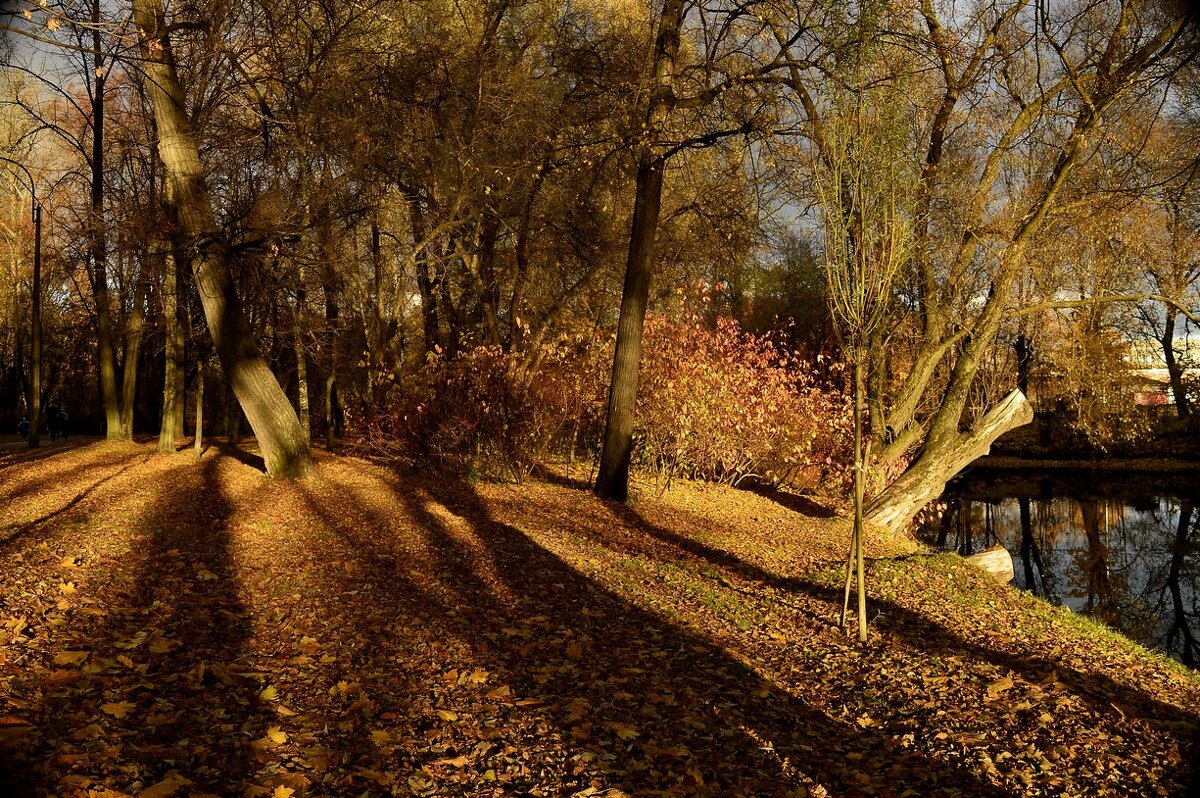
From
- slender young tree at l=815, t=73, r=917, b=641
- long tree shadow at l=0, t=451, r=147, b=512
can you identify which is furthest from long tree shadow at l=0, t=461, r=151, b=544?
slender young tree at l=815, t=73, r=917, b=641

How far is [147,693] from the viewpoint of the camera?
4078 mm

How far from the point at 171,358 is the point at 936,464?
43.6 feet

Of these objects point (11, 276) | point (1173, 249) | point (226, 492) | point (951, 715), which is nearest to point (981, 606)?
point (951, 715)

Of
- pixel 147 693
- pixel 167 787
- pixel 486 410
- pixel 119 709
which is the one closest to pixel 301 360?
pixel 486 410

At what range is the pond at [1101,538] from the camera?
1114 centimetres

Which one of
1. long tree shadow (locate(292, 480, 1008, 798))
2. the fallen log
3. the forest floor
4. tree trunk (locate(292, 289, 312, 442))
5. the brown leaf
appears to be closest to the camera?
the brown leaf

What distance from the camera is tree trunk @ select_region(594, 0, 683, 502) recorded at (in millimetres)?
11367

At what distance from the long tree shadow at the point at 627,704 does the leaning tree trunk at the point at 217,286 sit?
13.5 ft

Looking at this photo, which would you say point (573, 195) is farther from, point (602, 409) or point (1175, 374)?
point (1175, 374)

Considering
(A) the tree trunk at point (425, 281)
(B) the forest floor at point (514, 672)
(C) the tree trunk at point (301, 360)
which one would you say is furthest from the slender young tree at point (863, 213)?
(A) the tree trunk at point (425, 281)

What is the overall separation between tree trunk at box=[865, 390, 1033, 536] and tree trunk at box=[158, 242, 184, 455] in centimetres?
1226

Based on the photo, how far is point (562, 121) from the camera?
43.8 feet

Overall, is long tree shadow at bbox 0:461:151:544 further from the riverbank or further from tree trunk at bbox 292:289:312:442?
the riverbank

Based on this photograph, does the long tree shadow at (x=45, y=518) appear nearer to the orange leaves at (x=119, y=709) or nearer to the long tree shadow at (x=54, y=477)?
the long tree shadow at (x=54, y=477)
